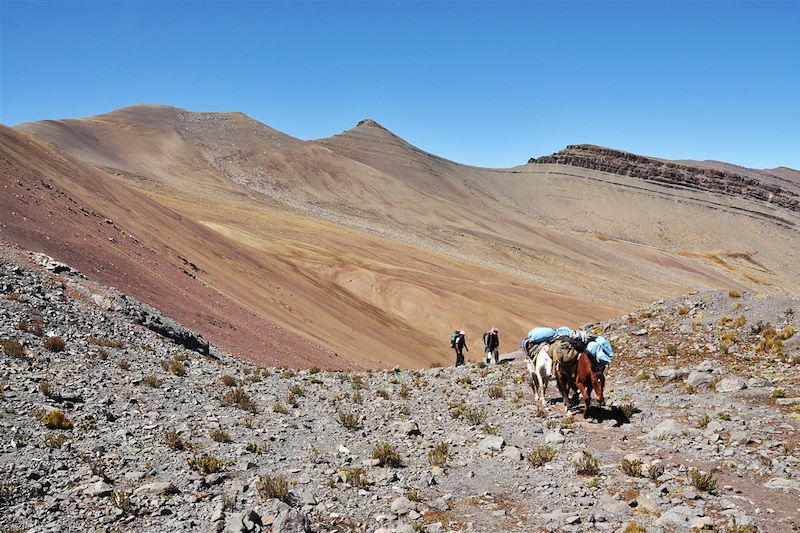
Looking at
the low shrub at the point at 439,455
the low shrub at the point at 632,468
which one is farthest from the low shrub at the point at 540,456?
the low shrub at the point at 439,455

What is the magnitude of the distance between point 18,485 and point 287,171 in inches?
4267

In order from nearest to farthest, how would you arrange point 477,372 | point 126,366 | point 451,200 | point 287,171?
point 126,366 → point 477,372 → point 287,171 → point 451,200

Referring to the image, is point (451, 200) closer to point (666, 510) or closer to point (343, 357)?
point (343, 357)

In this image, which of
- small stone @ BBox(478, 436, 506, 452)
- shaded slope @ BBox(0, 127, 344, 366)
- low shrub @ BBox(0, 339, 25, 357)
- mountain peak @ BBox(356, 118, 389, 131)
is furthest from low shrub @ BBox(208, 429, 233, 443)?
mountain peak @ BBox(356, 118, 389, 131)

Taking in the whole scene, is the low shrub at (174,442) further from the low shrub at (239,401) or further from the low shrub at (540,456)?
the low shrub at (540,456)

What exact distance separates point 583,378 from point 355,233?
6356 centimetres

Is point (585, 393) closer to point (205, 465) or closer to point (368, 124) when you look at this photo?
point (205, 465)

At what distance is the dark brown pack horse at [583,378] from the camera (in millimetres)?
9977

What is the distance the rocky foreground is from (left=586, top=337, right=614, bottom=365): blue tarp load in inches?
38.9

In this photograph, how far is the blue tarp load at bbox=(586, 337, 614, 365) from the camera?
32.5ft

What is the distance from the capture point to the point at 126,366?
38.3 ft

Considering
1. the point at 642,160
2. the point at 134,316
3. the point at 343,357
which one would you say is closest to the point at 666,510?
the point at 134,316

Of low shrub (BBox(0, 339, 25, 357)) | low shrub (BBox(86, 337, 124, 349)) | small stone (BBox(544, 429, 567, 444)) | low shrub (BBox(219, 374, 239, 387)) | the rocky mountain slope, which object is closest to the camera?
small stone (BBox(544, 429, 567, 444))

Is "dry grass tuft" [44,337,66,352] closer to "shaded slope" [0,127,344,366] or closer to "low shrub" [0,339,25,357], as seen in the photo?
"low shrub" [0,339,25,357]
